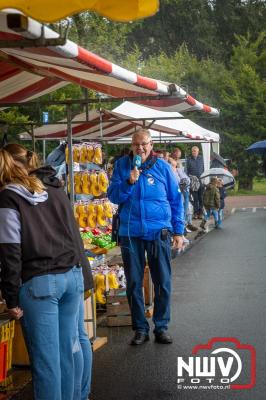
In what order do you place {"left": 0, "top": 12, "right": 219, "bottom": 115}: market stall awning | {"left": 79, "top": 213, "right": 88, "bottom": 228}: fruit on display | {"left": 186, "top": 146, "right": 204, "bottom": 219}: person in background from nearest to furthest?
{"left": 0, "top": 12, "right": 219, "bottom": 115}: market stall awning
{"left": 79, "top": 213, "right": 88, "bottom": 228}: fruit on display
{"left": 186, "top": 146, "right": 204, "bottom": 219}: person in background

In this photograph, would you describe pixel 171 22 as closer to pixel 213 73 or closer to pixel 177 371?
pixel 213 73

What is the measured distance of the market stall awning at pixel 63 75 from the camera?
4609 mm

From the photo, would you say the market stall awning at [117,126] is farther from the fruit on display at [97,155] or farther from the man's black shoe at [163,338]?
the man's black shoe at [163,338]

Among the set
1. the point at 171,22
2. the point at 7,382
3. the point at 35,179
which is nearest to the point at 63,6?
the point at 35,179

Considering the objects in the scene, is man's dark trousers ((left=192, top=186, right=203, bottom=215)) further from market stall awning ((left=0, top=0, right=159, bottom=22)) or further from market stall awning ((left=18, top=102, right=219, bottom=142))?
market stall awning ((left=0, top=0, right=159, bottom=22))

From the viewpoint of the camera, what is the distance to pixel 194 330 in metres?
7.71

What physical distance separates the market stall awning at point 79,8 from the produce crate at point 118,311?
4.60m

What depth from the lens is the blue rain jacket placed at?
7.10m

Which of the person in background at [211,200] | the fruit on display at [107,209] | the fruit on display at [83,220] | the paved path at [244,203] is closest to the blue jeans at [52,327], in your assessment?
the fruit on display at [83,220]

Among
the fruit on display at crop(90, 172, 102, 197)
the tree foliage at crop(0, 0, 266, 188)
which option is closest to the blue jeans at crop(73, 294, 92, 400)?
the fruit on display at crop(90, 172, 102, 197)

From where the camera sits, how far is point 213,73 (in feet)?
146

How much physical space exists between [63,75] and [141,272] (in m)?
2.05

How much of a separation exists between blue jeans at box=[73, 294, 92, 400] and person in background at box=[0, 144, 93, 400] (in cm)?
20

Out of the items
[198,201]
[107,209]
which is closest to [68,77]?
[107,209]
